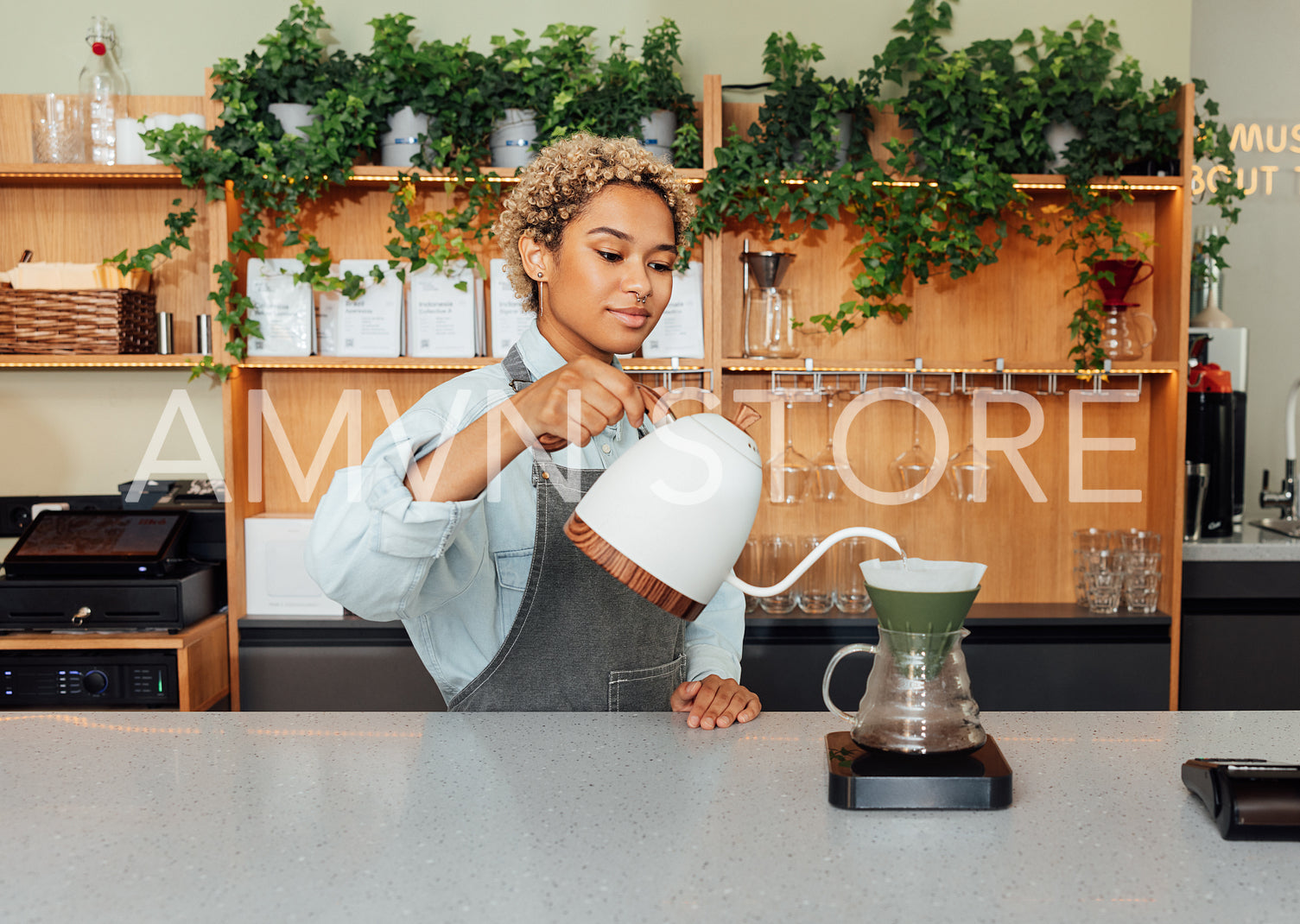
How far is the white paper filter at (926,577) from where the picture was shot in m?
0.91

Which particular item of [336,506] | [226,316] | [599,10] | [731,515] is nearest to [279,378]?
[226,316]

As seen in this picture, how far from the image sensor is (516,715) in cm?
122

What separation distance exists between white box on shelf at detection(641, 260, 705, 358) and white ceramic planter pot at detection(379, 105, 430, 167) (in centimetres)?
74

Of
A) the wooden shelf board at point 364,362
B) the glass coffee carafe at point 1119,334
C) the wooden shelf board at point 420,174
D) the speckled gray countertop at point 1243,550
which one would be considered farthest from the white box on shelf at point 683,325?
the speckled gray countertop at point 1243,550

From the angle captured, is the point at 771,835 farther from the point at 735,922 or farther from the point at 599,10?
the point at 599,10

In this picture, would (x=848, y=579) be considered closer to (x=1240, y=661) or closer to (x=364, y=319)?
(x=1240, y=661)

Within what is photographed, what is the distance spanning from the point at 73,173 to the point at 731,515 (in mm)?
2379

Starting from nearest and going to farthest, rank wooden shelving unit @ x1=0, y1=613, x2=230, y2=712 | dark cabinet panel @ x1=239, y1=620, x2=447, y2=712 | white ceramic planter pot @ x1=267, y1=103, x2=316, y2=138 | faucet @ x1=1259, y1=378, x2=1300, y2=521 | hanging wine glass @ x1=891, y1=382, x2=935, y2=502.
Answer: wooden shelving unit @ x1=0, y1=613, x2=230, y2=712 → white ceramic planter pot @ x1=267, y1=103, x2=316, y2=138 → dark cabinet panel @ x1=239, y1=620, x2=447, y2=712 → hanging wine glass @ x1=891, y1=382, x2=935, y2=502 → faucet @ x1=1259, y1=378, x2=1300, y2=521

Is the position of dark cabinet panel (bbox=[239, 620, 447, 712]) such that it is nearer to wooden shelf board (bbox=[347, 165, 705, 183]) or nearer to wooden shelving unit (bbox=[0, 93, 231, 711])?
wooden shelving unit (bbox=[0, 93, 231, 711])

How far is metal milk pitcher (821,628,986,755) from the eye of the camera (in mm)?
934

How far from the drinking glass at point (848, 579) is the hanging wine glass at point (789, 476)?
19 centimetres

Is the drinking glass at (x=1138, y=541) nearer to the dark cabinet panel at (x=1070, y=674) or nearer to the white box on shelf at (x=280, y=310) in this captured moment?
the dark cabinet panel at (x=1070, y=674)

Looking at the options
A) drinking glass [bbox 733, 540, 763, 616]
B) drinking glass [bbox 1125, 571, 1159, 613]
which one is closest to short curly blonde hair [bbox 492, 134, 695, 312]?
drinking glass [bbox 733, 540, 763, 616]

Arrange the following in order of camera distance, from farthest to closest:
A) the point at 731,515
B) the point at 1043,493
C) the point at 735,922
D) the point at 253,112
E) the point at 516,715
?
the point at 1043,493, the point at 253,112, the point at 516,715, the point at 731,515, the point at 735,922
